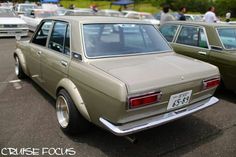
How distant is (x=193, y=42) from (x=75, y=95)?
3.53 m

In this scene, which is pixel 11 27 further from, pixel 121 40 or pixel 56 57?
pixel 121 40

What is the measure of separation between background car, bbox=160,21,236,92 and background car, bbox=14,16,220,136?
1.53 metres

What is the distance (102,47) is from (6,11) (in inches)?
505

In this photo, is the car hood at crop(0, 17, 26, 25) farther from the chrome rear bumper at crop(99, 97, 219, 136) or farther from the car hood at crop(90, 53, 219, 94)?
the chrome rear bumper at crop(99, 97, 219, 136)

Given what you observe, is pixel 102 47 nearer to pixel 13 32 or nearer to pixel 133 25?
pixel 133 25

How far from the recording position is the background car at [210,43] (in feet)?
17.3

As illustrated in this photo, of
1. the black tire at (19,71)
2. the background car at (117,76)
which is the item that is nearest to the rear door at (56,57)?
the background car at (117,76)

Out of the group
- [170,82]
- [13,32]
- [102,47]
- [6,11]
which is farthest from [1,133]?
[6,11]

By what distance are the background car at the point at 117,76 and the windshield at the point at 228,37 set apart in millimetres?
1811

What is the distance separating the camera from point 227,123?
4457mm

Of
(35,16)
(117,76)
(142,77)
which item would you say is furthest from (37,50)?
(35,16)

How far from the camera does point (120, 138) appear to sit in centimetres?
387

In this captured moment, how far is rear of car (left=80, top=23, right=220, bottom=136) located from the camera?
303cm

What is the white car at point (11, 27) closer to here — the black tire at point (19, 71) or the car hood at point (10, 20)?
the car hood at point (10, 20)
